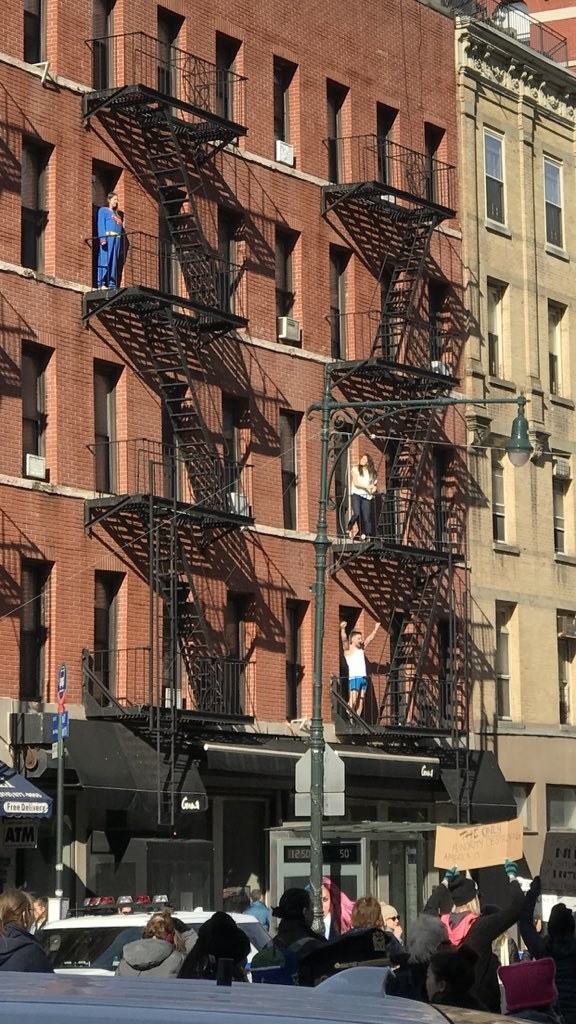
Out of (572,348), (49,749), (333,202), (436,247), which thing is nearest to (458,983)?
(49,749)

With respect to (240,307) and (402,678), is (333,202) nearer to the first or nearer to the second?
(240,307)

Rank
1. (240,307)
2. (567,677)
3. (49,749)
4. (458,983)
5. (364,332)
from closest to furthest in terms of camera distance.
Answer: (458,983)
(49,749)
(240,307)
(364,332)
(567,677)

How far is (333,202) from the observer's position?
40.9 m

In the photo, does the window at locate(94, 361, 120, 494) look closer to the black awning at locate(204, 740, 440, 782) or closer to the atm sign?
the black awning at locate(204, 740, 440, 782)

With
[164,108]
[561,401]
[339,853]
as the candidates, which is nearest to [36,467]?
[164,108]

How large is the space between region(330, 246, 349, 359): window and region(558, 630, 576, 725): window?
940 cm

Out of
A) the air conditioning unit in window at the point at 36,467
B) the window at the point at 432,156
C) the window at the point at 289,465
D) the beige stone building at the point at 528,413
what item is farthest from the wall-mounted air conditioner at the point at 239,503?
the window at the point at 432,156

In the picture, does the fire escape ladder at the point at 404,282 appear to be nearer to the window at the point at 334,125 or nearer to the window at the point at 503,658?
the window at the point at 334,125

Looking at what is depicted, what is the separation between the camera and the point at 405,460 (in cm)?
4200

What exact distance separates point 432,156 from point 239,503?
11.3 meters

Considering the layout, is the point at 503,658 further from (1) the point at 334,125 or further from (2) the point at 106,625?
(2) the point at 106,625

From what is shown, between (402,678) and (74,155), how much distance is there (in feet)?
40.7

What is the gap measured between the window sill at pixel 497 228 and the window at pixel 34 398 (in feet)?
47.8

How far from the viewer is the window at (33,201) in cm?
3447
